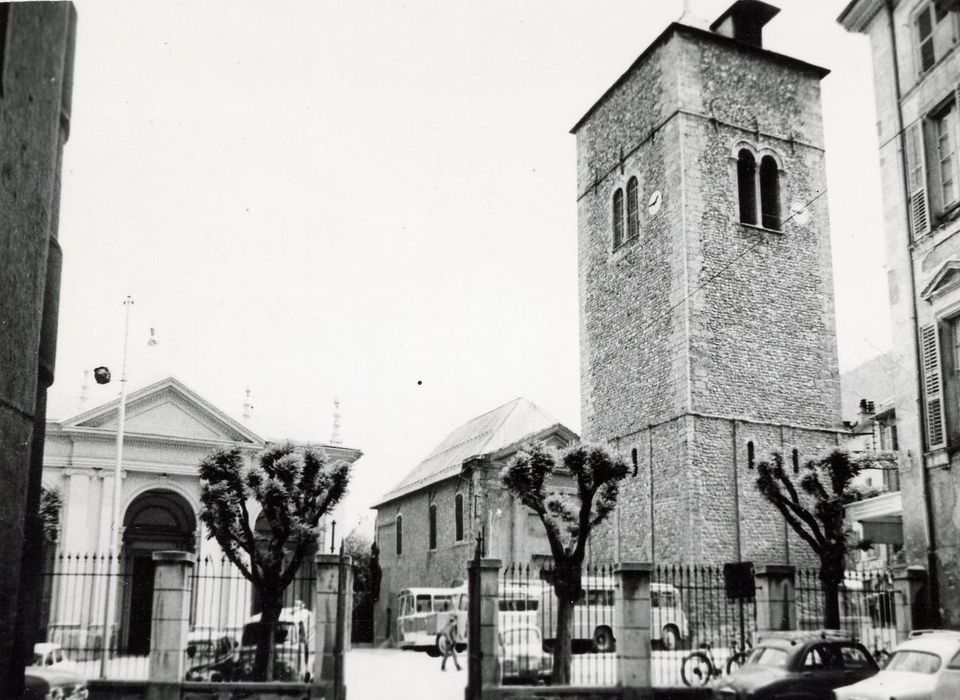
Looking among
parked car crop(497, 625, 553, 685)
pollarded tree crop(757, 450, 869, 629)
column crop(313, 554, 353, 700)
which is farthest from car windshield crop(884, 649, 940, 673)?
column crop(313, 554, 353, 700)

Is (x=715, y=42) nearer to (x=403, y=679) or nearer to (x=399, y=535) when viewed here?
(x=403, y=679)

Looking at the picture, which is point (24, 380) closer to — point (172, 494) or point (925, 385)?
point (925, 385)

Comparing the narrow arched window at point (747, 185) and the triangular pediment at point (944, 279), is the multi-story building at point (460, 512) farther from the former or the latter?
the triangular pediment at point (944, 279)

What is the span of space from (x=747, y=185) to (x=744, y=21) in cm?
542

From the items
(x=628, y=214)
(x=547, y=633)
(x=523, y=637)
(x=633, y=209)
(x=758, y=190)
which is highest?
Answer: (x=758, y=190)

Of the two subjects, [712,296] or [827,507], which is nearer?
[827,507]

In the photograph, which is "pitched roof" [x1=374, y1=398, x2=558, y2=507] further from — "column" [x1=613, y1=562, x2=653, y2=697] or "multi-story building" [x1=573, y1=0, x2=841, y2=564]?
"column" [x1=613, y1=562, x2=653, y2=697]

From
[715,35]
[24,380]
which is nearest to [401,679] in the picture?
[24,380]

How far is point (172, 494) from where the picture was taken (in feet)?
99.5

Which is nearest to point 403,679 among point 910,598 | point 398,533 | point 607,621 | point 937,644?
point 607,621

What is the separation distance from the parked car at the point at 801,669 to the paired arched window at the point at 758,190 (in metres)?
19.0

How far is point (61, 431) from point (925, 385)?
22.2 m

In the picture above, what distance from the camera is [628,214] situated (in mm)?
32969

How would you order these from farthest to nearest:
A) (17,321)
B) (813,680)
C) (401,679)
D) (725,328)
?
(725,328), (401,679), (813,680), (17,321)
